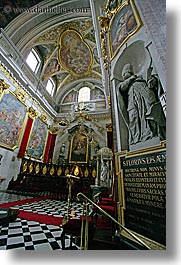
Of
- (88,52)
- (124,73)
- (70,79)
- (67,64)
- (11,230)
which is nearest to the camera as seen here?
(124,73)

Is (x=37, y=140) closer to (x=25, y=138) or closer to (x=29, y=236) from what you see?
(x=25, y=138)

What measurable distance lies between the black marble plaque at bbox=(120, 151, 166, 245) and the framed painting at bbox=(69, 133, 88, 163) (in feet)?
29.6

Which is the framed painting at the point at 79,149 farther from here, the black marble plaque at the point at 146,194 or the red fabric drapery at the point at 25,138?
the black marble plaque at the point at 146,194

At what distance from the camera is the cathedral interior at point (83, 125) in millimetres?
1583

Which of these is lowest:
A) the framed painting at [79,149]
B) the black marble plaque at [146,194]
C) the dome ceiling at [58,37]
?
the black marble plaque at [146,194]

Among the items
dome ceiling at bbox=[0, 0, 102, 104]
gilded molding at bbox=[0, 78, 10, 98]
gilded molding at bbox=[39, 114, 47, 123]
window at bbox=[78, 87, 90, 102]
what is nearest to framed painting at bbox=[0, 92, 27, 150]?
gilded molding at bbox=[0, 78, 10, 98]

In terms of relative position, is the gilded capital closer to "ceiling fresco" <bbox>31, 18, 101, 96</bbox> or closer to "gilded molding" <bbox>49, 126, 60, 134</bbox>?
"ceiling fresco" <bbox>31, 18, 101, 96</bbox>

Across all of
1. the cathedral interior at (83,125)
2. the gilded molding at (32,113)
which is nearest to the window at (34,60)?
the cathedral interior at (83,125)

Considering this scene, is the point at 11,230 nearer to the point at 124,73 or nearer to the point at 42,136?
the point at 124,73

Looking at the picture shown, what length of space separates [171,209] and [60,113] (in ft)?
→ 40.0

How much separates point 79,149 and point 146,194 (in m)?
9.78

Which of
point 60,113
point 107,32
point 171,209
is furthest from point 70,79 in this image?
point 171,209

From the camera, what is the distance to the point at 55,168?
8.62 m

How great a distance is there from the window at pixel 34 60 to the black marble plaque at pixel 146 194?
10.2m
